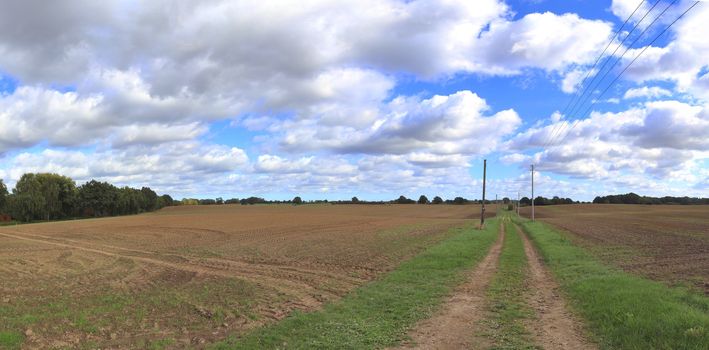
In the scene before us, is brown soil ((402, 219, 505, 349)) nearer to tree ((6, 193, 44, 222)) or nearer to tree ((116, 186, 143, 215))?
tree ((6, 193, 44, 222))

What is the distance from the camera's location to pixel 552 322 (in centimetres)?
984

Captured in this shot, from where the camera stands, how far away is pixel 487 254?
80.6 feet

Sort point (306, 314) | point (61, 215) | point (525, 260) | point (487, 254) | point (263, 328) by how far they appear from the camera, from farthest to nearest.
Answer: point (61, 215) → point (487, 254) → point (525, 260) → point (306, 314) → point (263, 328)

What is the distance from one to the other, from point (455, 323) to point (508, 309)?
6.37 ft

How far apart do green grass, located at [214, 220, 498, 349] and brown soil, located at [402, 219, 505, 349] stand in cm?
29

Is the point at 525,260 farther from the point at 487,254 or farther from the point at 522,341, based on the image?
Result: the point at 522,341

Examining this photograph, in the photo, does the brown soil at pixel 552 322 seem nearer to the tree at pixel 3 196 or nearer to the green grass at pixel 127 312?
the green grass at pixel 127 312

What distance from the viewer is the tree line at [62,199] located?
97250 mm

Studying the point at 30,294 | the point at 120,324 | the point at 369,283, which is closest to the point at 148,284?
the point at 30,294

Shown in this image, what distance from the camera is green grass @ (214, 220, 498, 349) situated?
28.5 ft

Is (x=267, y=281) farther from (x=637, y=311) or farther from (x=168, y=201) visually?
(x=168, y=201)

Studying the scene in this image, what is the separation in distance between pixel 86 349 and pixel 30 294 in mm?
7068

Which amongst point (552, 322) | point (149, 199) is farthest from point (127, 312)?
point (149, 199)

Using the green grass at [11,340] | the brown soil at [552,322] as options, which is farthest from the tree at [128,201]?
the brown soil at [552,322]
